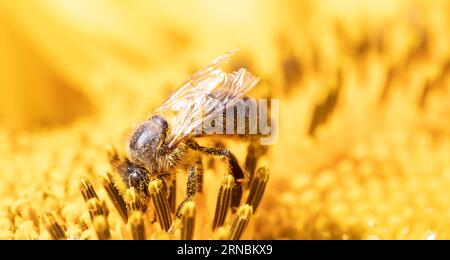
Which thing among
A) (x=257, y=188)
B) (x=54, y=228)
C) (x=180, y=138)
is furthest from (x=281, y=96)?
(x=54, y=228)

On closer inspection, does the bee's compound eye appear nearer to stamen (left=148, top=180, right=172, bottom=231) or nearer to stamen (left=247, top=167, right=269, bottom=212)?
stamen (left=148, top=180, right=172, bottom=231)

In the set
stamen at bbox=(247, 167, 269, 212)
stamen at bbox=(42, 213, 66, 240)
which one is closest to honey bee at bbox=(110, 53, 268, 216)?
stamen at bbox=(247, 167, 269, 212)

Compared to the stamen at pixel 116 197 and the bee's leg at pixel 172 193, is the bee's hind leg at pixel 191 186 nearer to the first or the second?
the bee's leg at pixel 172 193

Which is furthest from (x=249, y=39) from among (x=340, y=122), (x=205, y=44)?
(x=340, y=122)

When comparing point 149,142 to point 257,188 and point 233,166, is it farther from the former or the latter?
point 257,188

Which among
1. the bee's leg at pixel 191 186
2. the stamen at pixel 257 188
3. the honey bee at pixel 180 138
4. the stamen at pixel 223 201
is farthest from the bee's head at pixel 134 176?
the stamen at pixel 257 188
